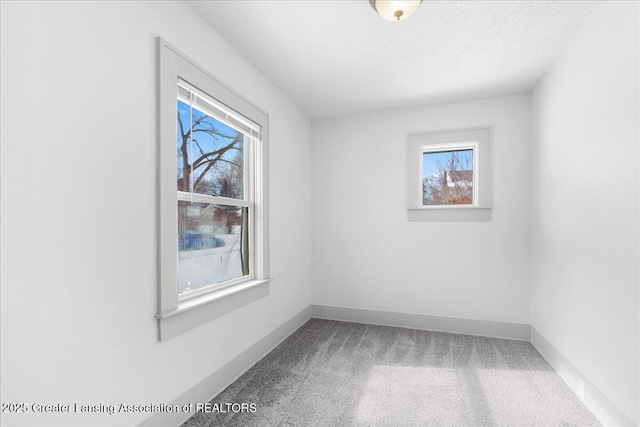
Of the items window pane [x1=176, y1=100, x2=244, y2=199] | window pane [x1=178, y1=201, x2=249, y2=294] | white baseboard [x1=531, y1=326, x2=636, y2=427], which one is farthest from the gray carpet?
window pane [x1=176, y1=100, x2=244, y2=199]

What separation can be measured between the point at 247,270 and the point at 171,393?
3.47 ft

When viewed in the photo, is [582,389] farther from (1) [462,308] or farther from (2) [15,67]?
(2) [15,67]

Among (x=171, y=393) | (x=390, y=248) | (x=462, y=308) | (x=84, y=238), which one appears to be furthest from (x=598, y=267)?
(x=84, y=238)

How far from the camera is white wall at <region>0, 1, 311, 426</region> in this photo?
1.09 meters

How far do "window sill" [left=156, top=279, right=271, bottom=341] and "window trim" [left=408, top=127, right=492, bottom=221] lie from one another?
6.32 ft

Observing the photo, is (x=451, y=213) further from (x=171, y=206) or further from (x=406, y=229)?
(x=171, y=206)

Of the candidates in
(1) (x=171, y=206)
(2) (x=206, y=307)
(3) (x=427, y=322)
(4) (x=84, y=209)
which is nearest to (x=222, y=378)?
(2) (x=206, y=307)

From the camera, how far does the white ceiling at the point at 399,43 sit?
1.91m

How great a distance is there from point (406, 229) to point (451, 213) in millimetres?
500

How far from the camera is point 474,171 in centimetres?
A: 333

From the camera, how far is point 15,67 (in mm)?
1085

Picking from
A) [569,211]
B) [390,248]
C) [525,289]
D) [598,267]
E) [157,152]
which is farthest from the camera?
[390,248]

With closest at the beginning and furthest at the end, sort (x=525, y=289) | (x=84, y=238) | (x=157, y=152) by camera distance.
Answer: (x=84, y=238), (x=157, y=152), (x=525, y=289)

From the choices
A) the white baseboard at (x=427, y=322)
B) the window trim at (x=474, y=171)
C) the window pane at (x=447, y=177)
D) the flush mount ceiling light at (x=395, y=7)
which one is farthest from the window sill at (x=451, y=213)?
the flush mount ceiling light at (x=395, y=7)
